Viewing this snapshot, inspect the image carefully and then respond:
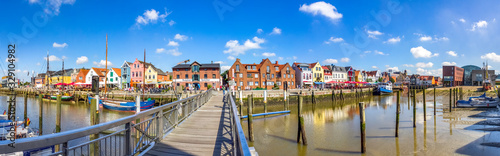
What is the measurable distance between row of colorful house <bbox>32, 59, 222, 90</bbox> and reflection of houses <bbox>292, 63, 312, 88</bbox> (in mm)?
23339

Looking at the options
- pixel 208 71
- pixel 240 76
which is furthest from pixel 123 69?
pixel 240 76

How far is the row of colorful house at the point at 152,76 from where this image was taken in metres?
51.3

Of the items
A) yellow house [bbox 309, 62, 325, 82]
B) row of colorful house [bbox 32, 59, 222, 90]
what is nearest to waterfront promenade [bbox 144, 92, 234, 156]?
row of colorful house [bbox 32, 59, 222, 90]

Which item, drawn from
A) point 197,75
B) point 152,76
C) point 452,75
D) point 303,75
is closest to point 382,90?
point 303,75

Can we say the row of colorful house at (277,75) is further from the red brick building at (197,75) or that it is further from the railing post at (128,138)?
the railing post at (128,138)

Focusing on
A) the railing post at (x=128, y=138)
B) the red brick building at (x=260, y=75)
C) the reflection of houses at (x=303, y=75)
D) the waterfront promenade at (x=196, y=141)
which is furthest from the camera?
the reflection of houses at (x=303, y=75)

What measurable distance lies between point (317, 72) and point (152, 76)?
4593cm

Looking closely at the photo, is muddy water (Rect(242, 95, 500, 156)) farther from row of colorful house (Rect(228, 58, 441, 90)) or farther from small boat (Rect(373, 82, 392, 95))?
small boat (Rect(373, 82, 392, 95))

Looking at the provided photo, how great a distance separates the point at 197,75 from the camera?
51688mm

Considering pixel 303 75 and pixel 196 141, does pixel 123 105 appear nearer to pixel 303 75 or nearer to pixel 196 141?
pixel 196 141

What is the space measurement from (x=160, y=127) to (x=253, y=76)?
49.1m

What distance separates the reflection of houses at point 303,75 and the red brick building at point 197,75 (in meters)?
23.5

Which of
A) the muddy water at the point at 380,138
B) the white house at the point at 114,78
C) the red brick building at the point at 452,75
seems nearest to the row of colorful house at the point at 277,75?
the muddy water at the point at 380,138

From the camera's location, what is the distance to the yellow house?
6720 cm
